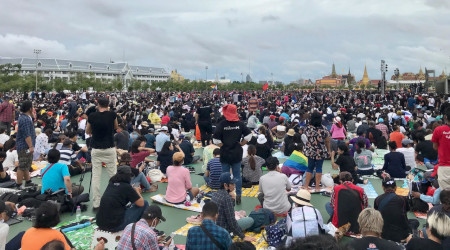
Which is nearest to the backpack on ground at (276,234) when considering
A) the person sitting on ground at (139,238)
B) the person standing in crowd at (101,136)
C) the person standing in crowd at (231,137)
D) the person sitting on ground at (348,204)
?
the person sitting on ground at (348,204)

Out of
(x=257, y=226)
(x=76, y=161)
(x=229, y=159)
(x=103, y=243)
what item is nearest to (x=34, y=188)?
(x=76, y=161)

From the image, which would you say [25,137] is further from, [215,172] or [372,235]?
[372,235]

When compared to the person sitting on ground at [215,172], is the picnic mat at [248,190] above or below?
below

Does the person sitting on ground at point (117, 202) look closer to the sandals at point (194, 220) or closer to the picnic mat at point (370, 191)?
the sandals at point (194, 220)

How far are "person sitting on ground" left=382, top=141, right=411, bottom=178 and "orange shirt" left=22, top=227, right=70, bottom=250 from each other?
6.85 metres

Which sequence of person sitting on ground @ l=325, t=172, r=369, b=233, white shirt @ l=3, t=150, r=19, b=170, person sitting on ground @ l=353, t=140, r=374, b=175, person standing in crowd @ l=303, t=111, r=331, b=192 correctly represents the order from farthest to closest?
white shirt @ l=3, t=150, r=19, b=170 < person sitting on ground @ l=353, t=140, r=374, b=175 < person standing in crowd @ l=303, t=111, r=331, b=192 < person sitting on ground @ l=325, t=172, r=369, b=233

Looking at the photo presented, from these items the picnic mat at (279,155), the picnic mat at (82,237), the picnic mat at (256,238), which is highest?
the picnic mat at (279,155)

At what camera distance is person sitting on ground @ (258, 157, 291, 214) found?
6.09m

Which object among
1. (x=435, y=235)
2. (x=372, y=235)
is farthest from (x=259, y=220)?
(x=435, y=235)

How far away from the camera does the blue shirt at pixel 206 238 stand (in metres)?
3.96

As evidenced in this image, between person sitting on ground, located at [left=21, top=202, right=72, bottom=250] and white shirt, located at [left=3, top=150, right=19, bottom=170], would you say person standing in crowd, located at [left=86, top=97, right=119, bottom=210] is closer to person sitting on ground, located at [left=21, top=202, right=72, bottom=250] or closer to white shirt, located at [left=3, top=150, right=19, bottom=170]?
person sitting on ground, located at [left=21, top=202, right=72, bottom=250]

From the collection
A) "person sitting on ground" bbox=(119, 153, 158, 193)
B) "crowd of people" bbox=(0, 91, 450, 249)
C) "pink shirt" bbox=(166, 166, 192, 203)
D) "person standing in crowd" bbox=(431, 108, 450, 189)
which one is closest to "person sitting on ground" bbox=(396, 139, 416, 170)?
"crowd of people" bbox=(0, 91, 450, 249)

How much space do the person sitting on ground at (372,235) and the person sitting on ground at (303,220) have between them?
2.96 ft

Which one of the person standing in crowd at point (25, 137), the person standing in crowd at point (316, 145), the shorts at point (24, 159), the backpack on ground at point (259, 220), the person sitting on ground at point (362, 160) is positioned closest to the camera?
the backpack on ground at point (259, 220)
